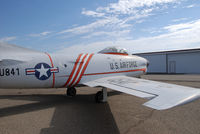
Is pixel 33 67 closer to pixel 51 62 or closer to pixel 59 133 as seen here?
pixel 51 62

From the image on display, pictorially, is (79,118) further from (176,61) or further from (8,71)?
(176,61)

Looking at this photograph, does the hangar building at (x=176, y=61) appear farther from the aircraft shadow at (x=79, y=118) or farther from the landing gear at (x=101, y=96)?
the aircraft shadow at (x=79, y=118)

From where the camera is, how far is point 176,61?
26.6m

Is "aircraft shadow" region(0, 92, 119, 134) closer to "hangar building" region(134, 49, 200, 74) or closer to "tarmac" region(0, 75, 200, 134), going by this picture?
"tarmac" region(0, 75, 200, 134)

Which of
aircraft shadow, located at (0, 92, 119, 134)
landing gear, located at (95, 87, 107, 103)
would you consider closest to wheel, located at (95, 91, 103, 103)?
landing gear, located at (95, 87, 107, 103)

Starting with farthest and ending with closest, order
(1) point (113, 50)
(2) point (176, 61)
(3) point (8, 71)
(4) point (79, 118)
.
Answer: (2) point (176, 61), (1) point (113, 50), (3) point (8, 71), (4) point (79, 118)

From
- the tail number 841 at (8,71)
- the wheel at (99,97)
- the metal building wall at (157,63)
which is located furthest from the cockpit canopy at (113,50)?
the metal building wall at (157,63)

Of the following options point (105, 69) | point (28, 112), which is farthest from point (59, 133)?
point (105, 69)

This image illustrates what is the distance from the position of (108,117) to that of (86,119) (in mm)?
740

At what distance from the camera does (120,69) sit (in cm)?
826

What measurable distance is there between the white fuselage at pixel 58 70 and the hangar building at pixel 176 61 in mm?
20970

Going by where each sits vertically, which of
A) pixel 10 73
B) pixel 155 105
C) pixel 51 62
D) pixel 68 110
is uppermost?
pixel 51 62

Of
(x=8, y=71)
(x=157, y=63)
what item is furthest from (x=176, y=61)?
(x=8, y=71)

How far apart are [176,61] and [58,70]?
82.9 feet
